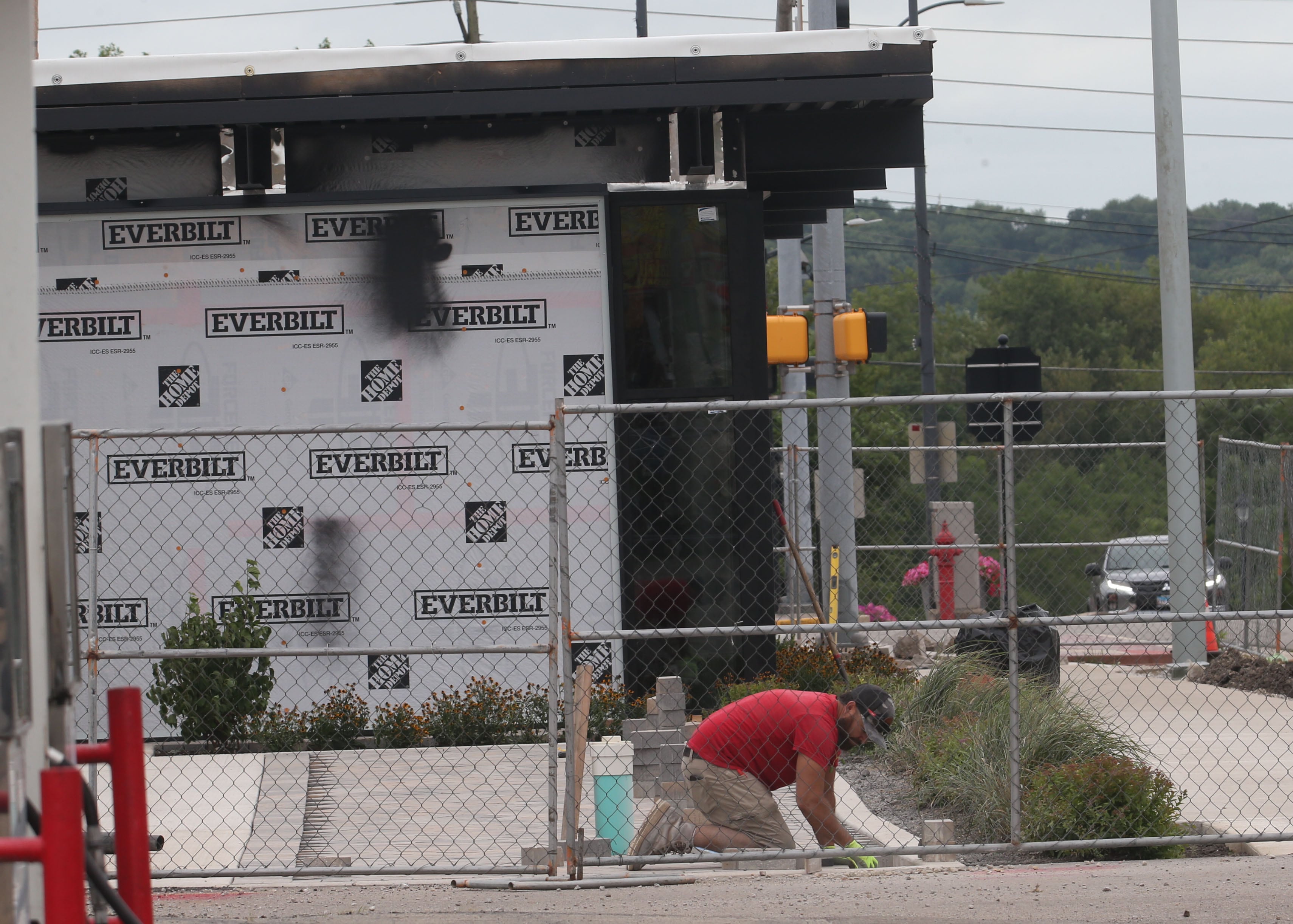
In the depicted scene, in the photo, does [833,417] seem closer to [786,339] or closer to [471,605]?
[786,339]

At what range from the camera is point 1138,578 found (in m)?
21.5

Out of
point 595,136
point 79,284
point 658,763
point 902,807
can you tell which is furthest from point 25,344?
point 595,136

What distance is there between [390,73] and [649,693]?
466cm

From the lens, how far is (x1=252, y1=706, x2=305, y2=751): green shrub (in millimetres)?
8625

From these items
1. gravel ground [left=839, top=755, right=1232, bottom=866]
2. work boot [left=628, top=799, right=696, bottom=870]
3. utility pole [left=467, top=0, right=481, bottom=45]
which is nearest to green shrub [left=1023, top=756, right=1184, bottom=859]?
gravel ground [left=839, top=755, right=1232, bottom=866]

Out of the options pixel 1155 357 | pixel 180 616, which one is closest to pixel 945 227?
pixel 1155 357

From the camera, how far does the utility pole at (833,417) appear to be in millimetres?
14461

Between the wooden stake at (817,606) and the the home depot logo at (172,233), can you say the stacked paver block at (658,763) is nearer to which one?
the wooden stake at (817,606)

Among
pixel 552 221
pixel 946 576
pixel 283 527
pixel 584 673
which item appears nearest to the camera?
pixel 584 673

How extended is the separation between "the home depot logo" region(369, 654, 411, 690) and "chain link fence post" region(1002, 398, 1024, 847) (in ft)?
15.6

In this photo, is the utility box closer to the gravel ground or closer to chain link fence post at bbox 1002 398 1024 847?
the gravel ground

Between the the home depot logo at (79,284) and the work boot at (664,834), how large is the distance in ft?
18.5

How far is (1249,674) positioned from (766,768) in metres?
6.44

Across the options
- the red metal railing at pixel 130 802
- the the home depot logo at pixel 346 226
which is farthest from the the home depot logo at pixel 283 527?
the red metal railing at pixel 130 802
